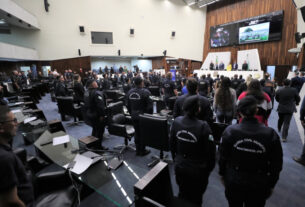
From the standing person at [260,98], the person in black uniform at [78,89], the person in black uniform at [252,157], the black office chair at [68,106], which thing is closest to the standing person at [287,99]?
the standing person at [260,98]

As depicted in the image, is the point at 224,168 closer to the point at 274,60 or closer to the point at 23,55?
the point at 23,55

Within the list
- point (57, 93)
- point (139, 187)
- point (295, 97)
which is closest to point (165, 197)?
point (139, 187)

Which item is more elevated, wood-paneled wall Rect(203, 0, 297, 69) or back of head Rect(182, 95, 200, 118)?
wood-paneled wall Rect(203, 0, 297, 69)

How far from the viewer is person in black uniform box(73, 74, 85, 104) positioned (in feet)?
17.7

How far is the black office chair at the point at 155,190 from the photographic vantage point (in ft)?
3.20

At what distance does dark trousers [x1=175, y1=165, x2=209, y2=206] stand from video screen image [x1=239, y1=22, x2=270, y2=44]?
15759 millimetres

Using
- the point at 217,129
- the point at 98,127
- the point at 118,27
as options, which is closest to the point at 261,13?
the point at 118,27

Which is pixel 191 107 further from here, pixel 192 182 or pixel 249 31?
pixel 249 31

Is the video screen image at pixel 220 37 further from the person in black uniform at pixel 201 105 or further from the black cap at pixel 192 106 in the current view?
the black cap at pixel 192 106

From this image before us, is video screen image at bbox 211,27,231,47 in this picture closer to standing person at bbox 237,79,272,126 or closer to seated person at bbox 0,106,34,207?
standing person at bbox 237,79,272,126

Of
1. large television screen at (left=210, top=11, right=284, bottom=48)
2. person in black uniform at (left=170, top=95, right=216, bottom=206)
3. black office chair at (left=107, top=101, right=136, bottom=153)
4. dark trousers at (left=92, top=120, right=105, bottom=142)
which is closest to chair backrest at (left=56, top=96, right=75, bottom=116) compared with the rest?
dark trousers at (left=92, top=120, right=105, bottom=142)

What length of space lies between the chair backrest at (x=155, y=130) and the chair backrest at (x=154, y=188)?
1050mm

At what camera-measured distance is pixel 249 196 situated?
1347mm

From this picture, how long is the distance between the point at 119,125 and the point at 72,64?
43.9 feet
